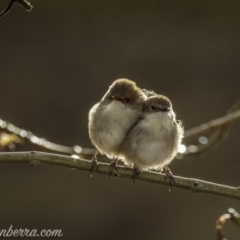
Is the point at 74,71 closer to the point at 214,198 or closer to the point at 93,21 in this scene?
the point at 93,21

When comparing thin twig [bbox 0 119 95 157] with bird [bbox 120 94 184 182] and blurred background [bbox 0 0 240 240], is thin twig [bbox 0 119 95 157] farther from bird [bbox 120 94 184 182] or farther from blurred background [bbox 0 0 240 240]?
blurred background [bbox 0 0 240 240]

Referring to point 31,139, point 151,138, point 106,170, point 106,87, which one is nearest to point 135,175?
point 106,170

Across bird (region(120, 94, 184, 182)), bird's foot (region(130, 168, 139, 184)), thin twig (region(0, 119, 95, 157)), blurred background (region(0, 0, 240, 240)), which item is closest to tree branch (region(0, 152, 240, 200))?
bird's foot (region(130, 168, 139, 184))

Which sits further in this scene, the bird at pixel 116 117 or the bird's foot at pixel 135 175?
the bird at pixel 116 117

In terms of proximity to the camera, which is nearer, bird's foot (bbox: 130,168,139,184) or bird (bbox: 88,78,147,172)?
bird's foot (bbox: 130,168,139,184)

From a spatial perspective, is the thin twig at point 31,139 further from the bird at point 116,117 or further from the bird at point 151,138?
the bird at point 151,138

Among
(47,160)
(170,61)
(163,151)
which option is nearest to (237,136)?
(170,61)

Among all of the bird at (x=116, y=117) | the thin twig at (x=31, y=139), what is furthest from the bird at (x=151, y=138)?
the thin twig at (x=31, y=139)
